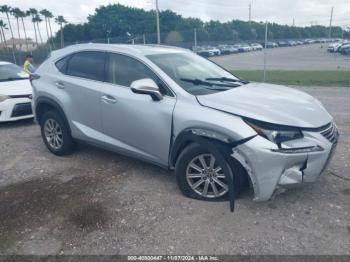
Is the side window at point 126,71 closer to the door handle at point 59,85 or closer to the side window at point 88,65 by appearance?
the side window at point 88,65

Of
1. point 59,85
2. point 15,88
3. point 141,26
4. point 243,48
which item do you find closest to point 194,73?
point 59,85

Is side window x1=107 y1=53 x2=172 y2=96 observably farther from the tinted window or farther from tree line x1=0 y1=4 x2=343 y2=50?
tree line x1=0 y1=4 x2=343 y2=50

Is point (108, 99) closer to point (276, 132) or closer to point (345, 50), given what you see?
point (276, 132)

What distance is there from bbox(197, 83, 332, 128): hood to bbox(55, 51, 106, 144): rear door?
157 cm

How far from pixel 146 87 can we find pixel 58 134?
2202 millimetres

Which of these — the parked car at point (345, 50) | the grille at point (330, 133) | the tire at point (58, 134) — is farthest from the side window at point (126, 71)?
the parked car at point (345, 50)

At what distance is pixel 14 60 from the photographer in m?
29.0

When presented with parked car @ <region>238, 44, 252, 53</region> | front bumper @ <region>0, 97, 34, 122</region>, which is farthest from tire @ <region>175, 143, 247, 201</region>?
parked car @ <region>238, 44, 252, 53</region>

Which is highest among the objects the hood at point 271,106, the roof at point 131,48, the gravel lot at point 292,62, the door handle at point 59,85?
the roof at point 131,48

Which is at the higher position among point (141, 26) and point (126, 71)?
point (141, 26)

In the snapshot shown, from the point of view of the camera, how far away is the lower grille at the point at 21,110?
7029 millimetres

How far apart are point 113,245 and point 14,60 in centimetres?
3014

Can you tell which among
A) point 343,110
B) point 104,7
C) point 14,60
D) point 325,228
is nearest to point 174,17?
point 104,7

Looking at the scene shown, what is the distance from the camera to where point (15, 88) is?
725cm
